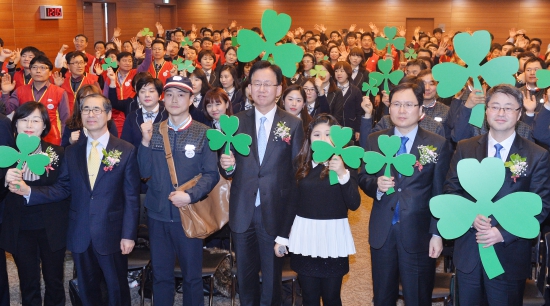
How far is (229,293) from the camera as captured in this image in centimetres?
429

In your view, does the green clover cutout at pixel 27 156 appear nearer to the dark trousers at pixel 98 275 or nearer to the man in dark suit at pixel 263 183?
the dark trousers at pixel 98 275

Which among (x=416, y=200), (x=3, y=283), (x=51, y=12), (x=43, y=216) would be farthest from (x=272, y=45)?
(x=51, y=12)

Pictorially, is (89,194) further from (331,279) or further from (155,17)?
(155,17)

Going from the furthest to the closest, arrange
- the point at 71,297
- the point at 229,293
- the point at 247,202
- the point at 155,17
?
the point at 155,17 < the point at 229,293 < the point at 71,297 < the point at 247,202

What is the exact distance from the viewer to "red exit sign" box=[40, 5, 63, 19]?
38.4 ft

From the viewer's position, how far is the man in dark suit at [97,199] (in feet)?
11.6

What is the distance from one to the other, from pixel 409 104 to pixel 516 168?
681 mm

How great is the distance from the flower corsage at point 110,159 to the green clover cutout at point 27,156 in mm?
326

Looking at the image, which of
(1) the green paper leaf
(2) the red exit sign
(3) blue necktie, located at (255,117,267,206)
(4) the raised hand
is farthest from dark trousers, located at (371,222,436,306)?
(2) the red exit sign

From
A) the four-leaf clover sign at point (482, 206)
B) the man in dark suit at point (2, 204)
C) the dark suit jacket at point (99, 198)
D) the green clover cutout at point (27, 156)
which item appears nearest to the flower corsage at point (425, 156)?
the four-leaf clover sign at point (482, 206)

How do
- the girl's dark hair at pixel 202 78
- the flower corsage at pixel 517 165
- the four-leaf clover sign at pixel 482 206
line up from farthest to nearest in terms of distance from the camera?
the girl's dark hair at pixel 202 78
the flower corsage at pixel 517 165
the four-leaf clover sign at pixel 482 206

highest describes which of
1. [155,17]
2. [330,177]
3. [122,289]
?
[155,17]

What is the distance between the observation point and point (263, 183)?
136 inches

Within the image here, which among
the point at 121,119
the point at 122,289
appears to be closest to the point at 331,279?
the point at 122,289
